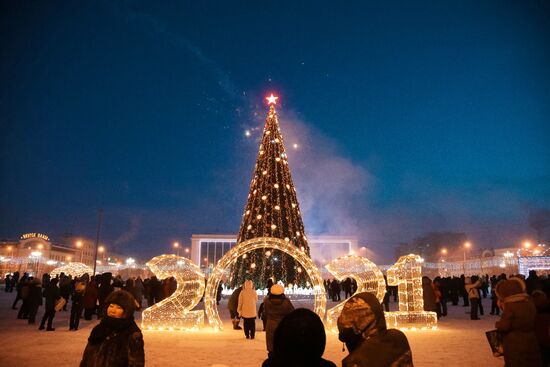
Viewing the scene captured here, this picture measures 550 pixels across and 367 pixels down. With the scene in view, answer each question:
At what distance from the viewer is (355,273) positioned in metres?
12.5

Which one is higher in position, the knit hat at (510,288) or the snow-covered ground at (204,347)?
the knit hat at (510,288)

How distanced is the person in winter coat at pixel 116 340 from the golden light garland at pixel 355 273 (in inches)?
361

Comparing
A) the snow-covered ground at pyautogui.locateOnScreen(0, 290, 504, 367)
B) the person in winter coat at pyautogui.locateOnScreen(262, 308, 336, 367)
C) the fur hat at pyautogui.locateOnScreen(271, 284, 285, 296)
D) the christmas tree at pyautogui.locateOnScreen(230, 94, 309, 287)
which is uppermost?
the christmas tree at pyautogui.locateOnScreen(230, 94, 309, 287)

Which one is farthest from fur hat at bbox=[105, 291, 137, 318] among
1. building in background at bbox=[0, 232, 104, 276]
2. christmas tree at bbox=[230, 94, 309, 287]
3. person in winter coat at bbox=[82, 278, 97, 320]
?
building in background at bbox=[0, 232, 104, 276]

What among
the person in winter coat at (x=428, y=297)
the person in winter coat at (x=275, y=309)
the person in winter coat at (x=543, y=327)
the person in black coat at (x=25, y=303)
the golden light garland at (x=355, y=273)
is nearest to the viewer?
the person in winter coat at (x=543, y=327)

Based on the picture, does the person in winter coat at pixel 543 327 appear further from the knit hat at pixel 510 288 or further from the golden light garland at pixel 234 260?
the golden light garland at pixel 234 260

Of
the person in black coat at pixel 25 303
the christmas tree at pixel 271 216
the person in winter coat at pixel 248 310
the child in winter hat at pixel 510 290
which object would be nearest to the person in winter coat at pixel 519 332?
the child in winter hat at pixel 510 290

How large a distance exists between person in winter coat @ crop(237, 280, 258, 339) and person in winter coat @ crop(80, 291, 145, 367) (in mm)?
7912

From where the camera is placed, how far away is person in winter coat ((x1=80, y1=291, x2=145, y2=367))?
3.43m

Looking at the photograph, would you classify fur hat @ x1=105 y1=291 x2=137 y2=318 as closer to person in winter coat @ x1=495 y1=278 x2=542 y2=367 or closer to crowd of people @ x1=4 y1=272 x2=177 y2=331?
person in winter coat @ x1=495 y1=278 x2=542 y2=367

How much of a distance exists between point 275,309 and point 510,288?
13.1 feet

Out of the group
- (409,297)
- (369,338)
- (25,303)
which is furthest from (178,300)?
(369,338)

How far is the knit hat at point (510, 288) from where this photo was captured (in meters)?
4.74

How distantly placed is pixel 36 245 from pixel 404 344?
289 ft
